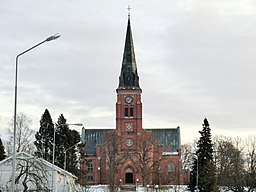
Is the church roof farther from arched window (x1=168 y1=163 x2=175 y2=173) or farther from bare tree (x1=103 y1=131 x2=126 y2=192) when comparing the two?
bare tree (x1=103 y1=131 x2=126 y2=192)

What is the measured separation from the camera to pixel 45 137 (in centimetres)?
8300

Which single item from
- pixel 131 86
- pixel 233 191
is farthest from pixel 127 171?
pixel 233 191

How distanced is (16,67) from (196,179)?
5391cm

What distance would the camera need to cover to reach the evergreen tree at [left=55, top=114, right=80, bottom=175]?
78625mm

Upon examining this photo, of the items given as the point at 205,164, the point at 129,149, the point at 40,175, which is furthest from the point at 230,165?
the point at 40,175

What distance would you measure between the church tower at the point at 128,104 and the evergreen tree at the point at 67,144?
88.0 feet

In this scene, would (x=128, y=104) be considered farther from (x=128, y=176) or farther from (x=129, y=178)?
(x=129, y=178)

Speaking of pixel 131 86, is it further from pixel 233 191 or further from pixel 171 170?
pixel 233 191

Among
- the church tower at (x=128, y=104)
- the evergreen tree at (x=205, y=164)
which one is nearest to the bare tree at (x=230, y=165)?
the evergreen tree at (x=205, y=164)

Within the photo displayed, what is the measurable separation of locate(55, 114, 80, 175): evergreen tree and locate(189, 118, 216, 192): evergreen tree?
1824 cm

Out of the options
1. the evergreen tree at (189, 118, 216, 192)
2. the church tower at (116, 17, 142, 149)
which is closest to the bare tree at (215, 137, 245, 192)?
the evergreen tree at (189, 118, 216, 192)

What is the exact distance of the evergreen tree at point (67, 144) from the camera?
3095 inches

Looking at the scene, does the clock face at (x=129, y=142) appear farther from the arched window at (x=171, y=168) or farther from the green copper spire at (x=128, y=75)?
the arched window at (x=171, y=168)

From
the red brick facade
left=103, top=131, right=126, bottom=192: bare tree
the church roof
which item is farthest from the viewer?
the church roof
